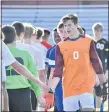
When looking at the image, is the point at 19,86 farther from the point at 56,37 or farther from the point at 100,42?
the point at 100,42

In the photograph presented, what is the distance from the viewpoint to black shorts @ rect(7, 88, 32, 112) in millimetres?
7043

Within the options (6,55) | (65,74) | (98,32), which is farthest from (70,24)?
(98,32)

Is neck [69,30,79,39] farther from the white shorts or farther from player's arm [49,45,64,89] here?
the white shorts

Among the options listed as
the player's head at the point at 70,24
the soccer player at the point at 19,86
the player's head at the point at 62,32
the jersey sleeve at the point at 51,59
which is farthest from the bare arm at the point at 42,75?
the soccer player at the point at 19,86

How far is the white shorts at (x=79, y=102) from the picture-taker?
7.49 metres

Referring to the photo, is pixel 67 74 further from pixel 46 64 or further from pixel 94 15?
pixel 94 15

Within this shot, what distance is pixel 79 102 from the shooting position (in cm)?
757

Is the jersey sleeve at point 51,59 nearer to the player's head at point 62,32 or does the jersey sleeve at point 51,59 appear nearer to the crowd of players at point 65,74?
the crowd of players at point 65,74

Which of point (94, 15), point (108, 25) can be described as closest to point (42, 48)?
point (108, 25)

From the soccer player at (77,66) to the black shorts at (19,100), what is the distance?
44 centimetres

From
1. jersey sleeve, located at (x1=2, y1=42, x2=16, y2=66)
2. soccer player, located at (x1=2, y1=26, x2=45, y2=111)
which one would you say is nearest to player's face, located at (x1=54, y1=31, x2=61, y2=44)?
soccer player, located at (x1=2, y1=26, x2=45, y2=111)

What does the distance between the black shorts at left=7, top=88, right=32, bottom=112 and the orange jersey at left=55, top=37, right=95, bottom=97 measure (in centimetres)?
68

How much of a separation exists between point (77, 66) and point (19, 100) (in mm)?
903

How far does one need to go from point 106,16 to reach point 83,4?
1.65 m
